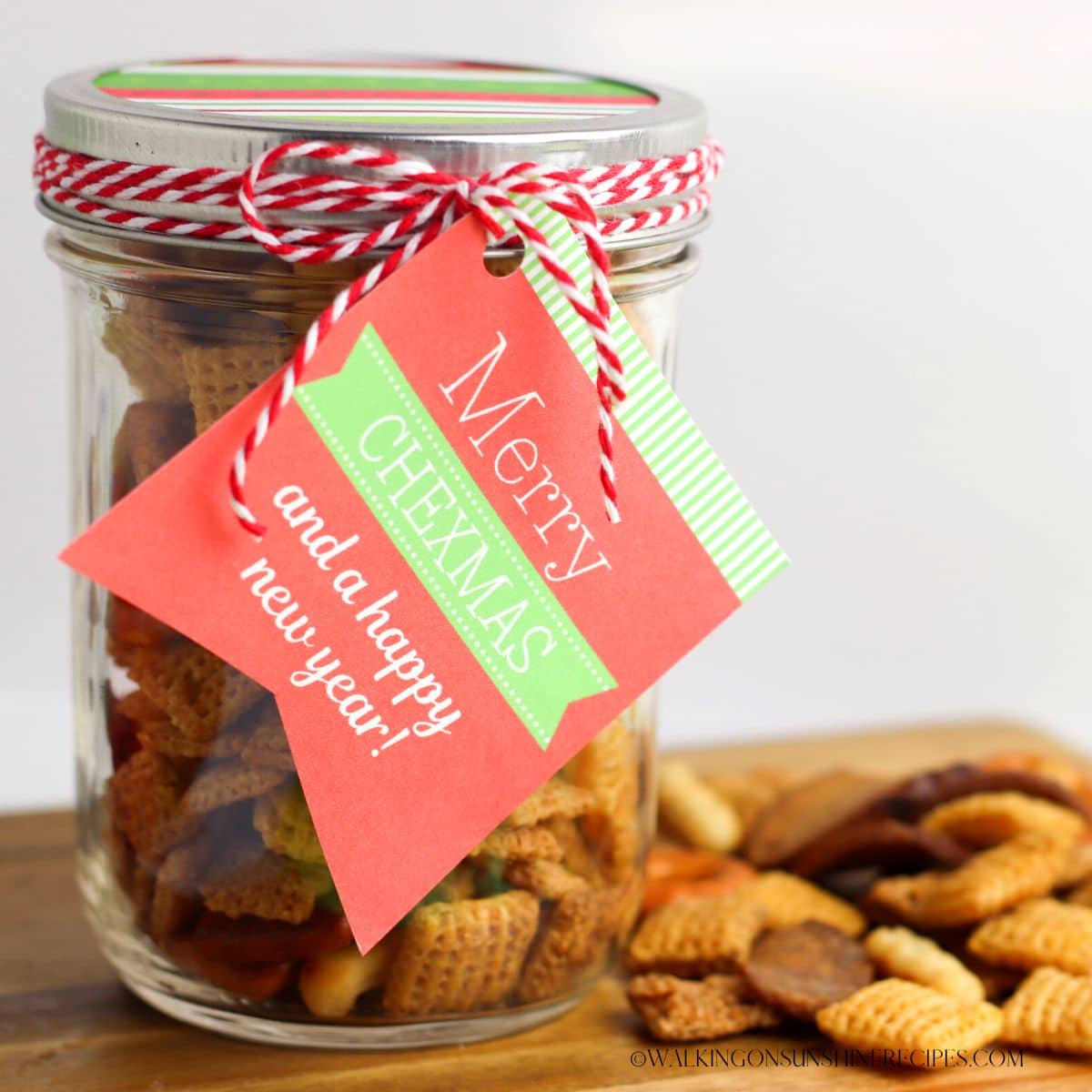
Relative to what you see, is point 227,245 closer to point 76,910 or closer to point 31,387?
point 76,910

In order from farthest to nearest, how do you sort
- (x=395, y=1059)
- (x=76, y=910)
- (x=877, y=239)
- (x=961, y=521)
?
(x=961, y=521) < (x=877, y=239) < (x=76, y=910) < (x=395, y=1059)

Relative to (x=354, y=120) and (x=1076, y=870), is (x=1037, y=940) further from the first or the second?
(x=354, y=120)

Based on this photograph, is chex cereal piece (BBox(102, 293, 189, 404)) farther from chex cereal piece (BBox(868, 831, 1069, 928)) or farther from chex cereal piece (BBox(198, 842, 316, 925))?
chex cereal piece (BBox(868, 831, 1069, 928))

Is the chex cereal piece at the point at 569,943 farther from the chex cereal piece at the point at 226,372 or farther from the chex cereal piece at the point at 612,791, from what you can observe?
the chex cereal piece at the point at 226,372

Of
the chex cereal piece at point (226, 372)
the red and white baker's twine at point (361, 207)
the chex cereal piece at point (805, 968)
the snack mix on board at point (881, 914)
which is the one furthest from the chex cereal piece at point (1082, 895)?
the chex cereal piece at point (226, 372)

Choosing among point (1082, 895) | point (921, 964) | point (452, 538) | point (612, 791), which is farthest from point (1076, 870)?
point (452, 538)

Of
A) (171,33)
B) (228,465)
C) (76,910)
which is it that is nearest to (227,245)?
(228,465)
